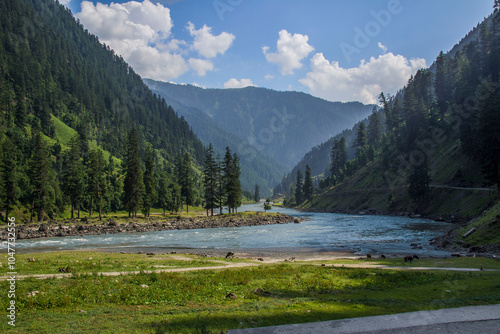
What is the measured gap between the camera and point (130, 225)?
72.6m

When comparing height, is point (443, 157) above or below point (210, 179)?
above

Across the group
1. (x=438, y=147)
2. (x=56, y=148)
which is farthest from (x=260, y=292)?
(x=56, y=148)

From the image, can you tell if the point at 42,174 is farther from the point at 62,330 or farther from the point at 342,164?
the point at 342,164

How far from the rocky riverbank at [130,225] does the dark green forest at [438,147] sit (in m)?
39.8

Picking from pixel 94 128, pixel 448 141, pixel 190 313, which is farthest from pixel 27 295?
pixel 94 128

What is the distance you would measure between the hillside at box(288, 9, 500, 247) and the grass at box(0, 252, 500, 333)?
964 inches

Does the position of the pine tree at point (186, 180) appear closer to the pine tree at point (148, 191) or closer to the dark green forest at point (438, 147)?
the pine tree at point (148, 191)

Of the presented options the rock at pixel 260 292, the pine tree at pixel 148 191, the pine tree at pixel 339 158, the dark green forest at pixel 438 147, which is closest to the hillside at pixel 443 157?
the dark green forest at pixel 438 147

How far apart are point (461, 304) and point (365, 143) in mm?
161537

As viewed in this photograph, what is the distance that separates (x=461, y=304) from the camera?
11.4 m

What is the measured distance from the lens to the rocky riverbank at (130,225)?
195 ft

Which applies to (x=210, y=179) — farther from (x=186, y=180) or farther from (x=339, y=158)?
(x=339, y=158)

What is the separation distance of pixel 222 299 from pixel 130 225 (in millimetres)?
66363

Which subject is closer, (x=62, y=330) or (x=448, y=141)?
(x=62, y=330)
